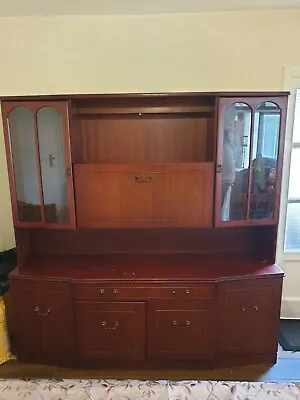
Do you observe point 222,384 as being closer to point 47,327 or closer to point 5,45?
point 47,327

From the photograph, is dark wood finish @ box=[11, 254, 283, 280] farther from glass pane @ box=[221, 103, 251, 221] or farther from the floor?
the floor

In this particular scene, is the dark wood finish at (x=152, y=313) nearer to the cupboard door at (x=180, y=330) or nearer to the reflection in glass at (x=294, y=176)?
the cupboard door at (x=180, y=330)

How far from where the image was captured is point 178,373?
2309mm

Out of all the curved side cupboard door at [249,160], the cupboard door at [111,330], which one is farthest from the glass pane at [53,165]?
the curved side cupboard door at [249,160]

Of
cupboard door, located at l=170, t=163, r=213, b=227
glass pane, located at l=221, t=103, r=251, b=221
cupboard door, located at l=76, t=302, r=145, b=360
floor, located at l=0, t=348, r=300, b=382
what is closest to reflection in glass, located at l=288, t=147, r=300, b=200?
glass pane, located at l=221, t=103, r=251, b=221

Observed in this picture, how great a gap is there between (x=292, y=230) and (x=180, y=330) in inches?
50.8

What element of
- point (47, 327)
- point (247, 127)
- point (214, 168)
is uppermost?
point (247, 127)

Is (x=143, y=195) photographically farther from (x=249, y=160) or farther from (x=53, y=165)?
(x=249, y=160)

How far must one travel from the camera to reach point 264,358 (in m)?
2.39

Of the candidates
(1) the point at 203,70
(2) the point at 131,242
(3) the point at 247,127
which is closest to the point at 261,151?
(3) the point at 247,127

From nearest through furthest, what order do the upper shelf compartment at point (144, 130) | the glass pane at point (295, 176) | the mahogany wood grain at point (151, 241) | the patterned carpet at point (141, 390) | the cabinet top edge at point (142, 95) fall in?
the patterned carpet at point (141, 390) < the cabinet top edge at point (142, 95) < the upper shelf compartment at point (144, 130) < the mahogany wood grain at point (151, 241) < the glass pane at point (295, 176)

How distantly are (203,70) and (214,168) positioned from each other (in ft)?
2.55

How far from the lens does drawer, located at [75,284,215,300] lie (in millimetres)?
2223

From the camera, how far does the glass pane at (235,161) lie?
2.21m
